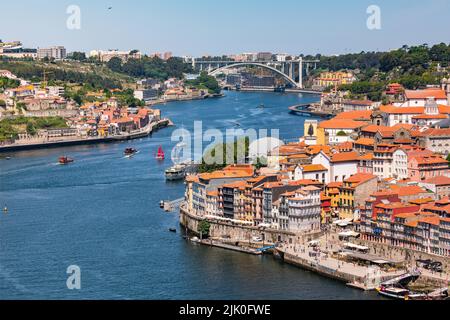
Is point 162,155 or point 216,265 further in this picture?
point 162,155

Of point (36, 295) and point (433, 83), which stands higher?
point (433, 83)

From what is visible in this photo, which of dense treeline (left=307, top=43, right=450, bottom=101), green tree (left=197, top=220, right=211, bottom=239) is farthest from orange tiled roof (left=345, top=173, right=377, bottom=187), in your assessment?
dense treeline (left=307, top=43, right=450, bottom=101)

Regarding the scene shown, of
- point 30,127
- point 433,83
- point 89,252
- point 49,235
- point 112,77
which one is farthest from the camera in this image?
point 112,77

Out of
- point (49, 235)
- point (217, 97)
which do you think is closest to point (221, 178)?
point (49, 235)

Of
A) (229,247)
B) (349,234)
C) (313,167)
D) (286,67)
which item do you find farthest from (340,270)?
(286,67)

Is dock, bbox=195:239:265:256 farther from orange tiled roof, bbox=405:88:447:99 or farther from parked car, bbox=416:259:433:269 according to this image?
orange tiled roof, bbox=405:88:447:99

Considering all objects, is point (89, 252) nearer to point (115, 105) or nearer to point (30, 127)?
point (30, 127)

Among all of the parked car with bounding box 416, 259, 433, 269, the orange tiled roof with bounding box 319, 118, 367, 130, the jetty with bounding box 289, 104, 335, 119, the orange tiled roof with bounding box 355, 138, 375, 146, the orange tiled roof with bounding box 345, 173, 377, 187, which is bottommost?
the parked car with bounding box 416, 259, 433, 269
